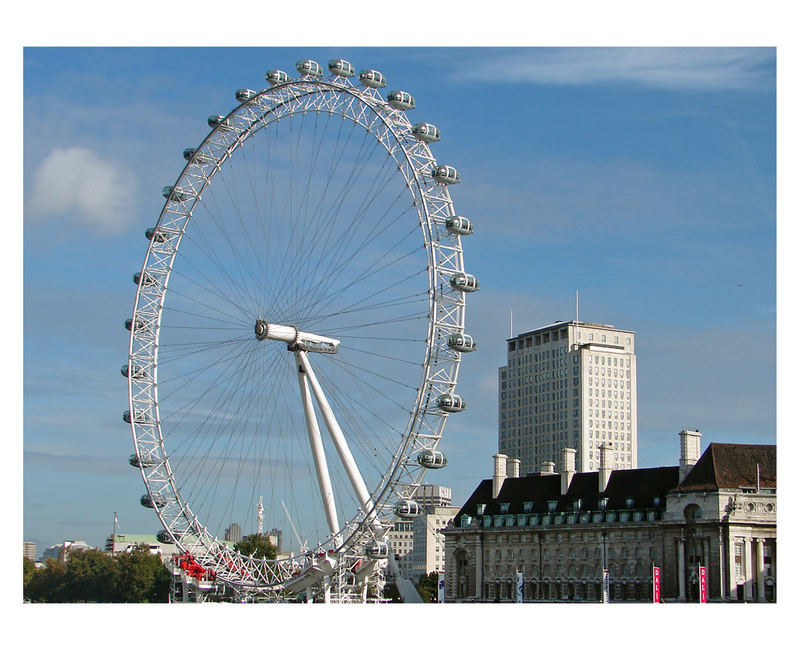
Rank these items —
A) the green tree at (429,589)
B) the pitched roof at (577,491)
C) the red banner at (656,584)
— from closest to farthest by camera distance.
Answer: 1. the red banner at (656,584)
2. the pitched roof at (577,491)
3. the green tree at (429,589)

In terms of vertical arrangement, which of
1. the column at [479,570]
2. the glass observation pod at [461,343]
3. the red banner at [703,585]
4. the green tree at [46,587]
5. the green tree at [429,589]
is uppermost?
the glass observation pod at [461,343]

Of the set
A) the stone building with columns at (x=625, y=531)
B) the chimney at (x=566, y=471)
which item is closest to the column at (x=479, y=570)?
the stone building with columns at (x=625, y=531)

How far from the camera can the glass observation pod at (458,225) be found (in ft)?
250

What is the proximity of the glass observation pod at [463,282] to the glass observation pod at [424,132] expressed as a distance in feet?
30.9

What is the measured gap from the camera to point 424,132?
78812mm

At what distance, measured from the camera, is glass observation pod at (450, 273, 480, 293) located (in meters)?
75.5

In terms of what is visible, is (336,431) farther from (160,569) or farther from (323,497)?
(160,569)

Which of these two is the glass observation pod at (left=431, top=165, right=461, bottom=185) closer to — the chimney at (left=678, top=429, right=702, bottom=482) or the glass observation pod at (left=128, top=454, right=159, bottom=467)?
the glass observation pod at (left=128, top=454, right=159, bottom=467)

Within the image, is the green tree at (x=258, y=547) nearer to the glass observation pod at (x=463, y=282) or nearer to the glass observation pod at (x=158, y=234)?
the glass observation pod at (x=158, y=234)

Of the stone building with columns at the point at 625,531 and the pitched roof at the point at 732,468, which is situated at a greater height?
the pitched roof at the point at 732,468

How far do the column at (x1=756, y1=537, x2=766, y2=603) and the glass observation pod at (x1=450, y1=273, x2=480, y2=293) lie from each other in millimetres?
46594

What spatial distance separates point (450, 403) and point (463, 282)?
7.45 m

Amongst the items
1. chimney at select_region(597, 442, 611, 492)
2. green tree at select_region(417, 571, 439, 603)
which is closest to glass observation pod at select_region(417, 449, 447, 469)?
chimney at select_region(597, 442, 611, 492)
